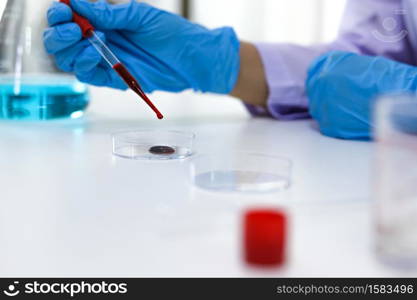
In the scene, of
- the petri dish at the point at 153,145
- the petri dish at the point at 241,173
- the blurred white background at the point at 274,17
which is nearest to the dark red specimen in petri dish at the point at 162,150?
the petri dish at the point at 153,145

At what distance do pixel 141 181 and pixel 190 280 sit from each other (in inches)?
10.2

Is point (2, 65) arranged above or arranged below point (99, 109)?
above

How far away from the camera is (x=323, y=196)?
583mm

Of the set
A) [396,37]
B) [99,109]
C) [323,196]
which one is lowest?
[99,109]

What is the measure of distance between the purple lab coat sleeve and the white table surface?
32 centimetres

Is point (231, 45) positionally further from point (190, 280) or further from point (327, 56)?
point (190, 280)

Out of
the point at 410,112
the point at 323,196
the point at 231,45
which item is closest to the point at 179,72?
the point at 231,45

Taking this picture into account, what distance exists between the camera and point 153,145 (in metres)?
0.82

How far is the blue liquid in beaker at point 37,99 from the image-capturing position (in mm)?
1024

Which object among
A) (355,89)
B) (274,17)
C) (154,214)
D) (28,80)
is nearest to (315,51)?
(355,89)

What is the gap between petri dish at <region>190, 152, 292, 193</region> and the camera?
610mm

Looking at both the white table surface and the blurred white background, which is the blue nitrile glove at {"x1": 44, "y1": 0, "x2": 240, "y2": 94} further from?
the blurred white background

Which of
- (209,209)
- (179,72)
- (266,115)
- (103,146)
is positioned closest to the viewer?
(209,209)

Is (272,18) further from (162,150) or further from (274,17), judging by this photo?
(162,150)
